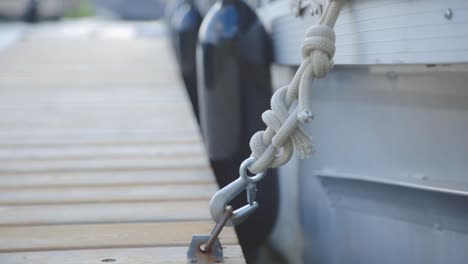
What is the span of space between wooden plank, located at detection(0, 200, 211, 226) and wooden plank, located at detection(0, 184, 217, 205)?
1.8 inches

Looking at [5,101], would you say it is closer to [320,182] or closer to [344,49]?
[320,182]

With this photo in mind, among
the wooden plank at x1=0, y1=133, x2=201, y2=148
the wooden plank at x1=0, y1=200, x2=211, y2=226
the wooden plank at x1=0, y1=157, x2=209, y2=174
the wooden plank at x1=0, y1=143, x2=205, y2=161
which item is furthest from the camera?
the wooden plank at x1=0, y1=133, x2=201, y2=148

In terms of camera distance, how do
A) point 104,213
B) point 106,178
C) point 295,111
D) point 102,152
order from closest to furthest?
point 295,111 < point 104,213 < point 106,178 < point 102,152

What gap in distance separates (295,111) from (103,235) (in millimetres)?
549

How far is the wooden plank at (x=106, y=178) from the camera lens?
2090mm

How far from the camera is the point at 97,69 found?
16.2 ft

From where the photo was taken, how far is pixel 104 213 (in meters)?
1.79

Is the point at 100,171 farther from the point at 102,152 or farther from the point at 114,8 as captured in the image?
the point at 114,8

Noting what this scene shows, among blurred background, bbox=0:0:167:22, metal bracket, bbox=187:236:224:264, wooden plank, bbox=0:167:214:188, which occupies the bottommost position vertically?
metal bracket, bbox=187:236:224:264

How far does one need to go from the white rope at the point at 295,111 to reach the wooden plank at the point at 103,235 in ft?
0.82

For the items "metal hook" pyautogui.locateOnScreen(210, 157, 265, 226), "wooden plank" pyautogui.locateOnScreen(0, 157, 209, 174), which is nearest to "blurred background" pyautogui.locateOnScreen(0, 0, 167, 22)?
"wooden plank" pyautogui.locateOnScreen(0, 157, 209, 174)

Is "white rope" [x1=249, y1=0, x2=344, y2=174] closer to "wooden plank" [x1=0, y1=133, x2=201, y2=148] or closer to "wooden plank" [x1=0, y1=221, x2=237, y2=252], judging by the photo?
"wooden plank" [x1=0, y1=221, x2=237, y2=252]

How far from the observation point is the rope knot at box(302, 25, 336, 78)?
141cm

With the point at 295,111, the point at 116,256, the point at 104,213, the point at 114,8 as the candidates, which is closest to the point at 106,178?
the point at 104,213
